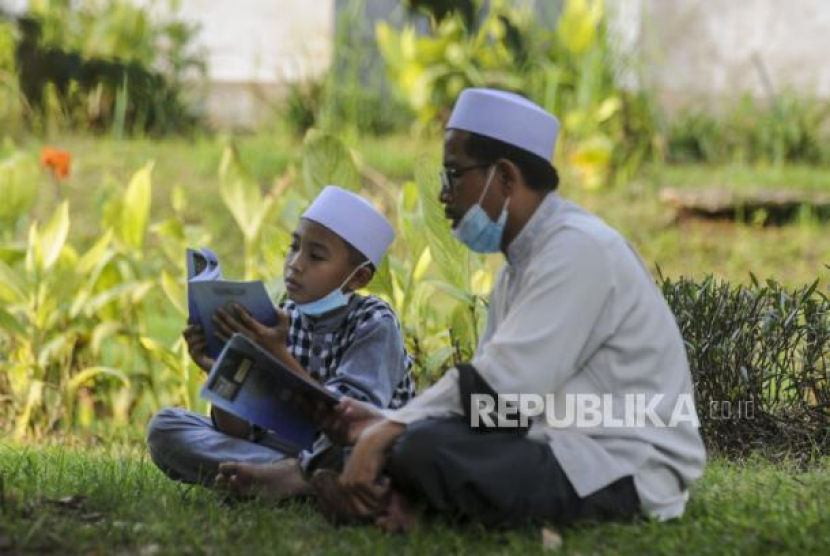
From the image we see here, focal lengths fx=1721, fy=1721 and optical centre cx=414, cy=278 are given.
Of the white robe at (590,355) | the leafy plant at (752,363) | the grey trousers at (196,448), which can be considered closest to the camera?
the white robe at (590,355)

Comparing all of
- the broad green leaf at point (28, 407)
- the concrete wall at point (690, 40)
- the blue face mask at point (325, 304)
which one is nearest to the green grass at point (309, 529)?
the blue face mask at point (325, 304)

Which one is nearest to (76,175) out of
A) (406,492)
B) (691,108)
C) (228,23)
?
(228,23)

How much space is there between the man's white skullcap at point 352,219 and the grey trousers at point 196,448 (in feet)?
1.92

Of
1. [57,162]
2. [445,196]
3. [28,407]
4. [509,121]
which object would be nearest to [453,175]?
[445,196]

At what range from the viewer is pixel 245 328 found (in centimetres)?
429

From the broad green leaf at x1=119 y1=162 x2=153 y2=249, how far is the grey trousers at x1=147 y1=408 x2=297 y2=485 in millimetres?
2287

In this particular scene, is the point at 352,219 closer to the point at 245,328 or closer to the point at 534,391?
the point at 245,328

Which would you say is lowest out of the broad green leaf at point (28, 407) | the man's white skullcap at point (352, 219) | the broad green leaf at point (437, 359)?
the broad green leaf at point (28, 407)

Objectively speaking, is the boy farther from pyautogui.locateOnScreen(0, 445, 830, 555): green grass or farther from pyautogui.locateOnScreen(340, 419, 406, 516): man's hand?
pyautogui.locateOnScreen(340, 419, 406, 516): man's hand

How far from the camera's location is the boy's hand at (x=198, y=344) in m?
4.36

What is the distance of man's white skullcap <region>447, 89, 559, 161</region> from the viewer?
13.3 feet

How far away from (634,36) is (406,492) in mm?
8496

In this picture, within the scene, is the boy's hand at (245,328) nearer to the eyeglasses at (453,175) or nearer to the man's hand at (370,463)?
the man's hand at (370,463)

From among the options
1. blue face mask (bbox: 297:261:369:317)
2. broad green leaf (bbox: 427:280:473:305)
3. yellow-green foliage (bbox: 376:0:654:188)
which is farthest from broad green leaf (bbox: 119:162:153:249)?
yellow-green foliage (bbox: 376:0:654:188)
